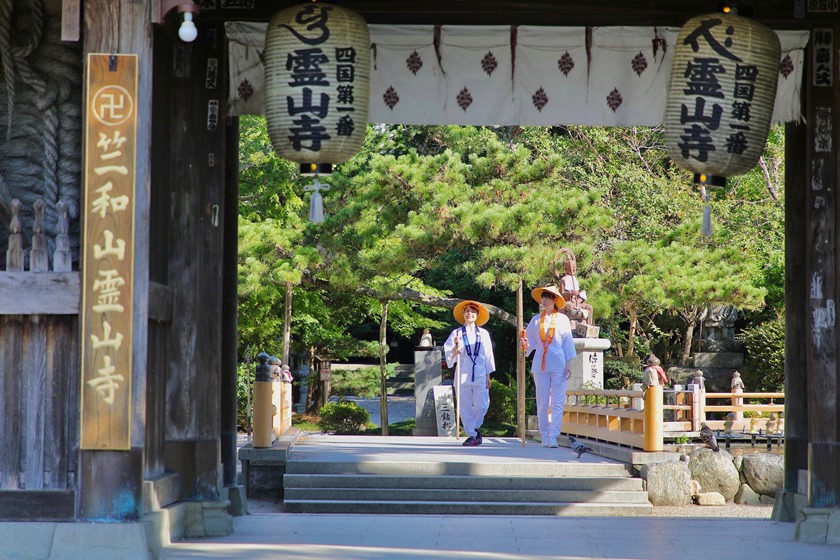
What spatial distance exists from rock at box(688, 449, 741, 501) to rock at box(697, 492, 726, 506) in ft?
1.16

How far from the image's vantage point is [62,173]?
290 inches

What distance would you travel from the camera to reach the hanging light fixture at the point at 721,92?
296 inches

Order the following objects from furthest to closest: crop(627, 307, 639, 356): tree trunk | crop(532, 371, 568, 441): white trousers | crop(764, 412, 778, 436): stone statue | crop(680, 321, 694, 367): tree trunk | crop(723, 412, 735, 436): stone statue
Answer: crop(680, 321, 694, 367): tree trunk < crop(627, 307, 639, 356): tree trunk < crop(723, 412, 735, 436): stone statue < crop(764, 412, 778, 436): stone statue < crop(532, 371, 568, 441): white trousers

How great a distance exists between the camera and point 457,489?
11.7 meters

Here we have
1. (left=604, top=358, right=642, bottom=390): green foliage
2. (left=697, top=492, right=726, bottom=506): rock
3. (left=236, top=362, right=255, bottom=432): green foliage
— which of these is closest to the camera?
(left=697, top=492, right=726, bottom=506): rock

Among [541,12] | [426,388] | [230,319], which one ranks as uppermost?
[541,12]

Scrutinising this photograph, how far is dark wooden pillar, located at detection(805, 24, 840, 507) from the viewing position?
26.7ft

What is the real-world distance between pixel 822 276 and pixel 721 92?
1.84m

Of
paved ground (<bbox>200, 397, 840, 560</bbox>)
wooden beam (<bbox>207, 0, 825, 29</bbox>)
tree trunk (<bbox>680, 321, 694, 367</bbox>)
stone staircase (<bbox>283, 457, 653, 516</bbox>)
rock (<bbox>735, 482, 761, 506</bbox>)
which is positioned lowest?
rock (<bbox>735, 482, 761, 506</bbox>)

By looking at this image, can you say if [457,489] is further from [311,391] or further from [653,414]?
[311,391]

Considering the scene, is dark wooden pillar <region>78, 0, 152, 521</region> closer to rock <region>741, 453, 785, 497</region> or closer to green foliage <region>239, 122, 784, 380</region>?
rock <region>741, 453, 785, 497</region>

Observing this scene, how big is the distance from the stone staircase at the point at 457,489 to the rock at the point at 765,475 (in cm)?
327

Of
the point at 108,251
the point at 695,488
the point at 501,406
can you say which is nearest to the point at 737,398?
the point at 501,406

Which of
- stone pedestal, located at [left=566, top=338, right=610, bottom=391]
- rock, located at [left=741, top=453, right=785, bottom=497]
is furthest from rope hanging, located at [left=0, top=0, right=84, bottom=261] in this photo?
stone pedestal, located at [left=566, top=338, right=610, bottom=391]
